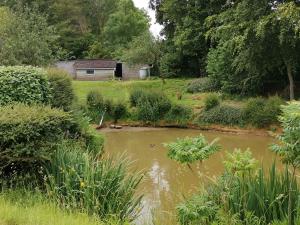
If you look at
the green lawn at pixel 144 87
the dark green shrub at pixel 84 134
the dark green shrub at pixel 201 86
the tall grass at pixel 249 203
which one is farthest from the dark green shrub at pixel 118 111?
the tall grass at pixel 249 203

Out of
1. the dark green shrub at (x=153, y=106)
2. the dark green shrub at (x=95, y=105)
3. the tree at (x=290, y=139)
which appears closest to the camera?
the tree at (x=290, y=139)

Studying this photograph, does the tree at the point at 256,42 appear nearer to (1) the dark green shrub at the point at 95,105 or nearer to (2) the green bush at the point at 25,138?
(1) the dark green shrub at the point at 95,105

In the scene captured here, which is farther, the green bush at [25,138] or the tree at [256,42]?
the tree at [256,42]

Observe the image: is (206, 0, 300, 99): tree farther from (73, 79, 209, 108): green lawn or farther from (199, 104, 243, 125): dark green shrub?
(199, 104, 243, 125): dark green shrub

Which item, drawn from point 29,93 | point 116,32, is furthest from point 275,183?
point 116,32

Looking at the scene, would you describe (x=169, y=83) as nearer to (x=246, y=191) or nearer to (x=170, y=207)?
(x=170, y=207)

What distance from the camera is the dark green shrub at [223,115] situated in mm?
21547

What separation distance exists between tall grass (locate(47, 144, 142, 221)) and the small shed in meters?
33.8

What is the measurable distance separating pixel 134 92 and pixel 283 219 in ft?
65.5

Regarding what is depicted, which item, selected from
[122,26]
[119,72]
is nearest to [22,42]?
[119,72]

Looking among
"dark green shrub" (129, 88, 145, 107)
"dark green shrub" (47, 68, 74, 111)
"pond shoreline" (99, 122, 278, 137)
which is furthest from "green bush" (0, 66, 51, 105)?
"dark green shrub" (129, 88, 145, 107)

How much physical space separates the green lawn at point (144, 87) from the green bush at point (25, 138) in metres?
17.2

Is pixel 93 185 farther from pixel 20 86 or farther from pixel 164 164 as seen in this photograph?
pixel 164 164

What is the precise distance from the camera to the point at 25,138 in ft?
23.6
